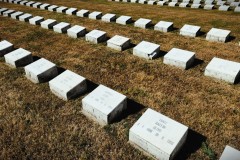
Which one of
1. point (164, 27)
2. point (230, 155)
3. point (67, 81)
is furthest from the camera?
point (164, 27)

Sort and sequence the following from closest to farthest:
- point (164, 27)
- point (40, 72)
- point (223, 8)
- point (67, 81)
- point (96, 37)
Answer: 1. point (67, 81)
2. point (40, 72)
3. point (96, 37)
4. point (164, 27)
5. point (223, 8)

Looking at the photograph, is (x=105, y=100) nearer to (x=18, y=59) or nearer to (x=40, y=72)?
(x=40, y=72)

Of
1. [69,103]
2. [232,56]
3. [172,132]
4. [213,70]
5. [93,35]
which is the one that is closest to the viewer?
[172,132]

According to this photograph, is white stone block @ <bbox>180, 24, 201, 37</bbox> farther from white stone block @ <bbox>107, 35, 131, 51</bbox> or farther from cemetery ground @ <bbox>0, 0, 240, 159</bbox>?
white stone block @ <bbox>107, 35, 131, 51</bbox>

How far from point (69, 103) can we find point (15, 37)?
638cm

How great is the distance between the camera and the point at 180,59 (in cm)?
684

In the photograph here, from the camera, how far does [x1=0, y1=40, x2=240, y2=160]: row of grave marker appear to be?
13.4 ft

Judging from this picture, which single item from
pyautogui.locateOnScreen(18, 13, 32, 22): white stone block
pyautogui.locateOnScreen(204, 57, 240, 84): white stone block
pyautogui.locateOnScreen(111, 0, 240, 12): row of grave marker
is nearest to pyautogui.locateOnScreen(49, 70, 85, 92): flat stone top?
pyautogui.locateOnScreen(204, 57, 240, 84): white stone block

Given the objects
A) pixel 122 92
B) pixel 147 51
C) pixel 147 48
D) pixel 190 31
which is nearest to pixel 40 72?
pixel 122 92

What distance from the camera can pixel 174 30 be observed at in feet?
33.1

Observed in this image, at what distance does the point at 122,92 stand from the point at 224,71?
2.88 m

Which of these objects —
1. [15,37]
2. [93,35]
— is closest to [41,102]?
[93,35]

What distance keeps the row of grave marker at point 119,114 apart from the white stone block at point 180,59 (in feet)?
8.32

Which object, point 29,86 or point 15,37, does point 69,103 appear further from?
point 15,37
